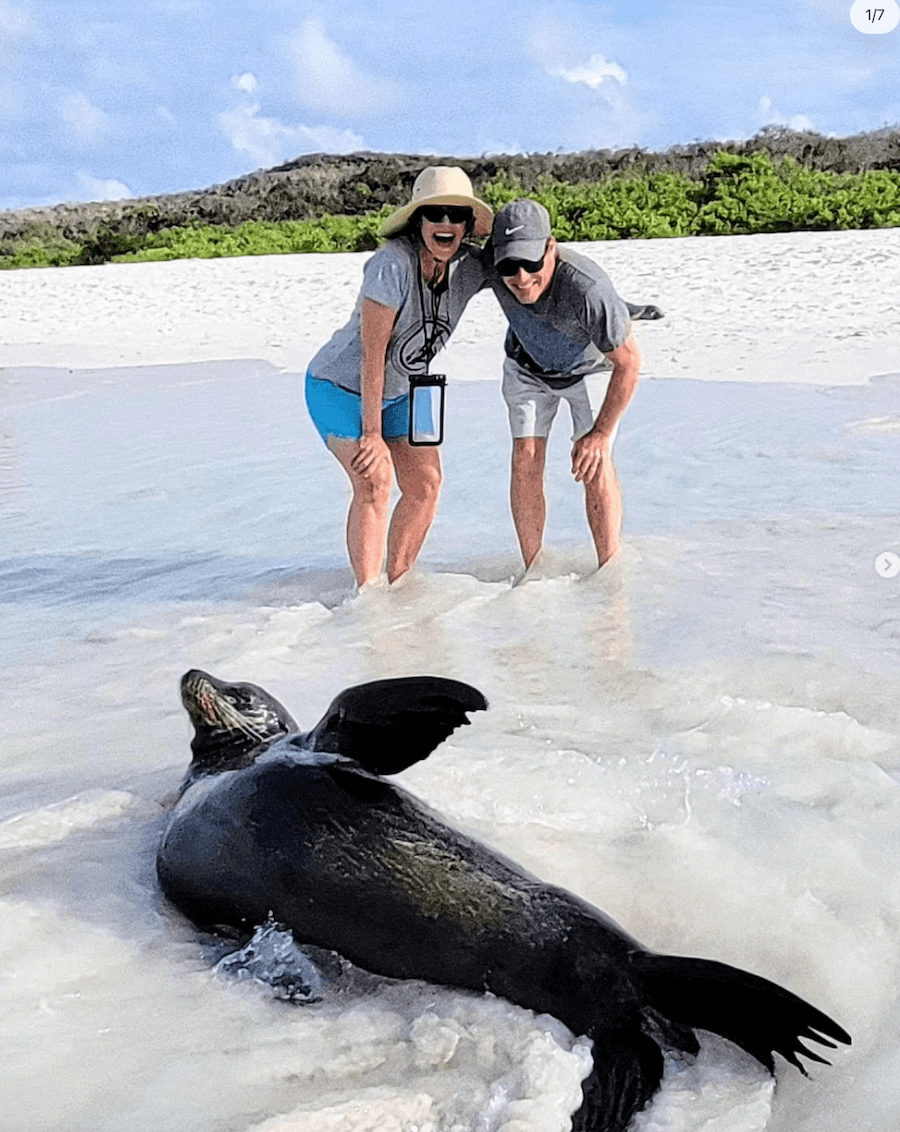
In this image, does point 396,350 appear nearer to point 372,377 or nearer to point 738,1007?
point 372,377

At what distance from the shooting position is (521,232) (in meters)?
4.78

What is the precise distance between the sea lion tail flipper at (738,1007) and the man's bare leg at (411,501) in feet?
11.2

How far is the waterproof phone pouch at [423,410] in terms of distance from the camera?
530cm

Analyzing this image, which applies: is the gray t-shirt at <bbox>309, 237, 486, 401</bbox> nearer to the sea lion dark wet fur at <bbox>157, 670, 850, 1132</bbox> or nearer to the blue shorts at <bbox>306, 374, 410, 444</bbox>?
the blue shorts at <bbox>306, 374, 410, 444</bbox>

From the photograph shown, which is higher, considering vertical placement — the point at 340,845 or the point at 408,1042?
the point at 340,845

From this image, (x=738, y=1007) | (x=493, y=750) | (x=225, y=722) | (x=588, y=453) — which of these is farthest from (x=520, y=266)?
(x=738, y=1007)

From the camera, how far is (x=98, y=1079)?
2.47 m

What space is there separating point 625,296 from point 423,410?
10.2 metres

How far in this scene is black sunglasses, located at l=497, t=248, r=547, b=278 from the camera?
15.8ft

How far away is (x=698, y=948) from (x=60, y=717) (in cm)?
242

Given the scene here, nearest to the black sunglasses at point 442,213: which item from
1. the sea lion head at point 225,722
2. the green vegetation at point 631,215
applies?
the sea lion head at point 225,722

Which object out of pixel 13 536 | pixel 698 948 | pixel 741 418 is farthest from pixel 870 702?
pixel 741 418

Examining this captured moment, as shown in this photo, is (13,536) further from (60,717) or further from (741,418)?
(741,418)

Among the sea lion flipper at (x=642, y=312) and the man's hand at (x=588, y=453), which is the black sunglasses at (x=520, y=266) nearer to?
the sea lion flipper at (x=642, y=312)
